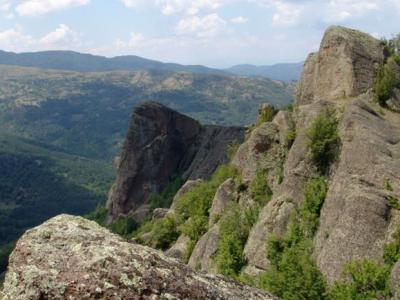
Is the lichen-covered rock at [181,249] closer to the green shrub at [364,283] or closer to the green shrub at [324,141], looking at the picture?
the green shrub at [324,141]

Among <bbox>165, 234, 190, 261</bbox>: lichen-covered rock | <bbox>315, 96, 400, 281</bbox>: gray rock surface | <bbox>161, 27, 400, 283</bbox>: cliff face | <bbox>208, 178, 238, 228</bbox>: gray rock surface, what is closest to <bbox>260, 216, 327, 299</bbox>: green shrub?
<bbox>161, 27, 400, 283</bbox>: cliff face

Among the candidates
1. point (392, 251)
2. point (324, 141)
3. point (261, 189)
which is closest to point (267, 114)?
point (261, 189)

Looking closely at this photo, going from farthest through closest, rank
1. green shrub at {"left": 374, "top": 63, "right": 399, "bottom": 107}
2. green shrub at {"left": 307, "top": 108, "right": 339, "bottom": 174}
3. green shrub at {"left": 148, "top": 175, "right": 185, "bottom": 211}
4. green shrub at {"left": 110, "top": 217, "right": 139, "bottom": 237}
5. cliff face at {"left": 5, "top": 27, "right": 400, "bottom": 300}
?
green shrub at {"left": 148, "top": 175, "right": 185, "bottom": 211} → green shrub at {"left": 110, "top": 217, "right": 139, "bottom": 237} → green shrub at {"left": 374, "top": 63, "right": 399, "bottom": 107} → green shrub at {"left": 307, "top": 108, "right": 339, "bottom": 174} → cliff face at {"left": 5, "top": 27, "right": 400, "bottom": 300}

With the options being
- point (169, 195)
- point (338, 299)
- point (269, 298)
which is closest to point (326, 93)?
point (338, 299)

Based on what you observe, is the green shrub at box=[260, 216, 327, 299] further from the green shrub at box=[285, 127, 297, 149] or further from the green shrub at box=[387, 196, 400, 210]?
the green shrub at box=[285, 127, 297, 149]

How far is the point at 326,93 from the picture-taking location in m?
53.9

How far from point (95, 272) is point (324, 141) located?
31015mm

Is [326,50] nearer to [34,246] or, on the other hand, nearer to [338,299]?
[338,299]

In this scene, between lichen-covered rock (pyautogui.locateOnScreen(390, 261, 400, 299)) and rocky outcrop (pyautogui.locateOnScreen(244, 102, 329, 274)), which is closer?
lichen-covered rock (pyautogui.locateOnScreen(390, 261, 400, 299))

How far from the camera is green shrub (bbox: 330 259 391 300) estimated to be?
2867cm

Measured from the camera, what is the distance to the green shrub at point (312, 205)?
37.6 metres

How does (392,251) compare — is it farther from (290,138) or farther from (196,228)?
(196,228)

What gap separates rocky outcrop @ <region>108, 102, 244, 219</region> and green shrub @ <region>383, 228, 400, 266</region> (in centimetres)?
9755

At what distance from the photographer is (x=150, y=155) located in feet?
430
